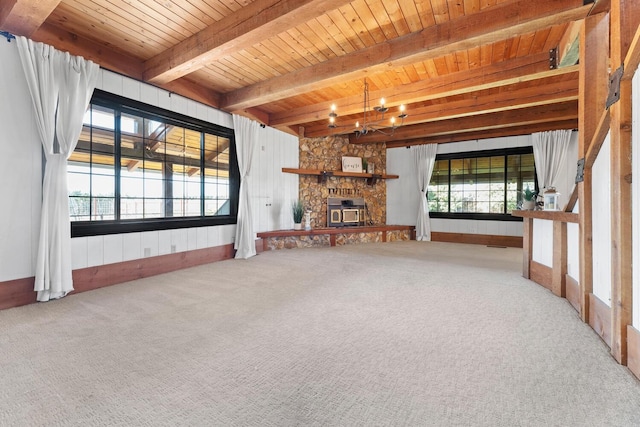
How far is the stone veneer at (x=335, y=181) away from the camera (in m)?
6.80

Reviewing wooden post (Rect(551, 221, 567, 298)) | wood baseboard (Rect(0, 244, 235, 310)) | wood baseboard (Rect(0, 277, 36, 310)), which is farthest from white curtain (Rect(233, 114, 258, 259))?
wooden post (Rect(551, 221, 567, 298))

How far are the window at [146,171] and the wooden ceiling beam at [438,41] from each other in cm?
147

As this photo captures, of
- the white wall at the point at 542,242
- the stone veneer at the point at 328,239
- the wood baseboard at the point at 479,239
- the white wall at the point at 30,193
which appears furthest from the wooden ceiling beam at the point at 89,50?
the wood baseboard at the point at 479,239

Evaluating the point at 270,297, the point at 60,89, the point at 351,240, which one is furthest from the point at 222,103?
the point at 351,240

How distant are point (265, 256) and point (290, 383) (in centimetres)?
372

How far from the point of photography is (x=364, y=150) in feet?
25.6

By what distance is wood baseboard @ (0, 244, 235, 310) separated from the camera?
2.68m

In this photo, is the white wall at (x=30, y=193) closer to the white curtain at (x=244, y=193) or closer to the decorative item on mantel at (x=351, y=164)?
the white curtain at (x=244, y=193)

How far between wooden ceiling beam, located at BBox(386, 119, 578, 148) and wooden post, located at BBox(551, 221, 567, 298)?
4.36m

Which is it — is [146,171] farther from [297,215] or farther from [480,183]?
[480,183]

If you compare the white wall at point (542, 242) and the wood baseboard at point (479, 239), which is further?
the wood baseboard at point (479, 239)

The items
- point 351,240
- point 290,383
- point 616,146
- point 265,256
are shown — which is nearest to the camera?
point 290,383

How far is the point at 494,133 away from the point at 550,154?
1.21 metres

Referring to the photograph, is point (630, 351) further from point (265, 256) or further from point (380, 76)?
point (265, 256)
